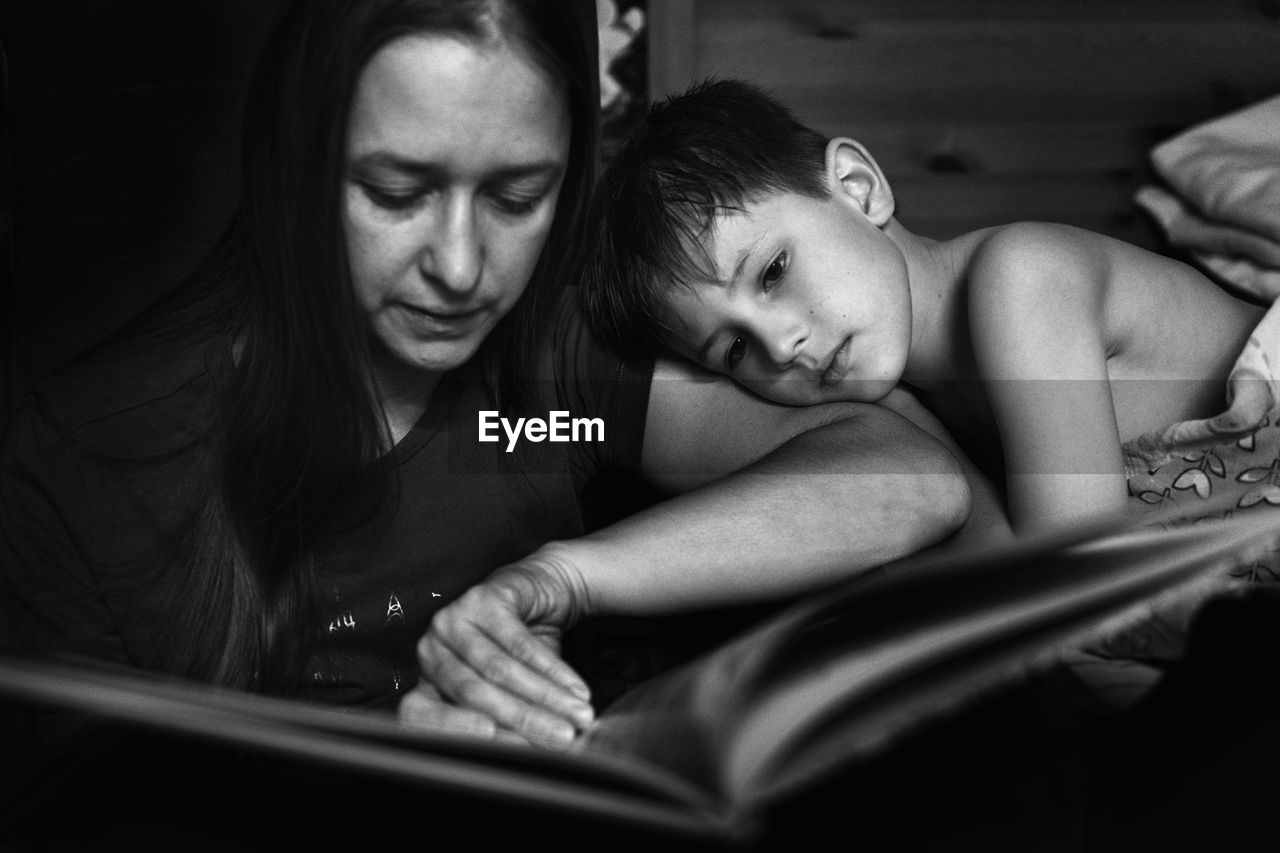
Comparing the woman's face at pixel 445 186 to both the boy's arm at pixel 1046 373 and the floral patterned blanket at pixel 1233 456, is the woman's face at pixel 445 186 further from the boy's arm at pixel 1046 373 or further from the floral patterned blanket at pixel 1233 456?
the floral patterned blanket at pixel 1233 456

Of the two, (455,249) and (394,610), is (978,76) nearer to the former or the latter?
(455,249)

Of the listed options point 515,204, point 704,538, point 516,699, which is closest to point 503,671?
point 516,699

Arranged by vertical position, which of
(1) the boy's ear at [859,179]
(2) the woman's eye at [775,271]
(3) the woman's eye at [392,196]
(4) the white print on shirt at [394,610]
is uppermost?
(3) the woman's eye at [392,196]

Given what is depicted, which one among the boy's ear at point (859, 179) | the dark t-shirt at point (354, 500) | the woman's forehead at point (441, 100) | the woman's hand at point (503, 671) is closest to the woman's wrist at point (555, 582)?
the woman's hand at point (503, 671)

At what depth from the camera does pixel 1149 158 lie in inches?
33.4

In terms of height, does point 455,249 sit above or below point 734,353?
above

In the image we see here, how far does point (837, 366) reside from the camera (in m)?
0.76

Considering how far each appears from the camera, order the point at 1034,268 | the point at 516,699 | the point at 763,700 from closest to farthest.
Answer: the point at 763,700
the point at 516,699
the point at 1034,268

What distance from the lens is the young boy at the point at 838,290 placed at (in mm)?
714

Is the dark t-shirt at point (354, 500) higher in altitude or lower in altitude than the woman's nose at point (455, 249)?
lower

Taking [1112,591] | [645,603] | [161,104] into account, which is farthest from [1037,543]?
[161,104]

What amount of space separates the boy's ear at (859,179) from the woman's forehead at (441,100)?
228mm

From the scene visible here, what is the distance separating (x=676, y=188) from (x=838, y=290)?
0.39 feet

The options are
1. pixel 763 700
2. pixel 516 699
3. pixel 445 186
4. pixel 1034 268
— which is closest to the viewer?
pixel 763 700
